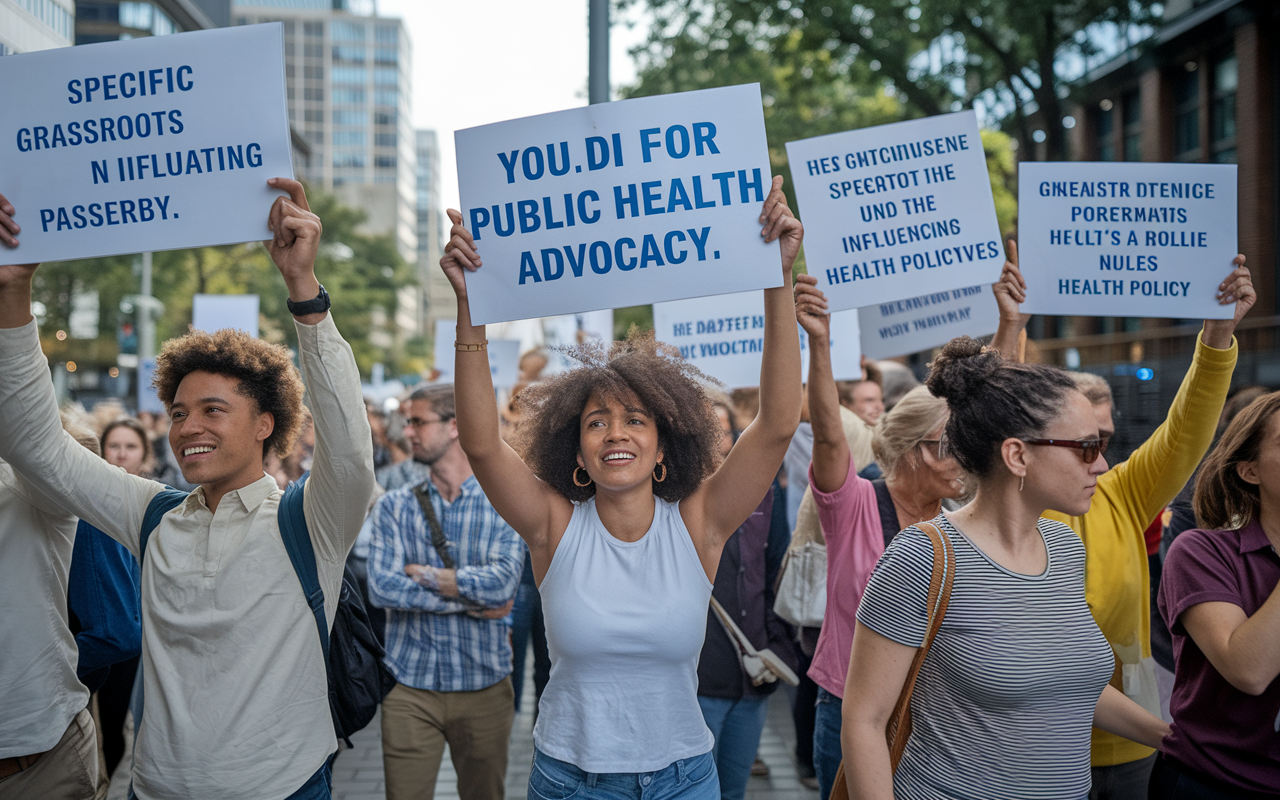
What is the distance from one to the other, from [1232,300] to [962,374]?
6.16ft

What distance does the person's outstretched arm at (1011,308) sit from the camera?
12.9 feet

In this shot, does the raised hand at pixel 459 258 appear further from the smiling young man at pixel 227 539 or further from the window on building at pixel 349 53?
the window on building at pixel 349 53

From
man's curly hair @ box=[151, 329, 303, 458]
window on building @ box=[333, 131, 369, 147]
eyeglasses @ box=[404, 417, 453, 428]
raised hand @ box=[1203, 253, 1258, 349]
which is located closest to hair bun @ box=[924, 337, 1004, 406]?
raised hand @ box=[1203, 253, 1258, 349]

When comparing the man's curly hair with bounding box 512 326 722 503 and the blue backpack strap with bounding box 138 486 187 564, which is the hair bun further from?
the blue backpack strap with bounding box 138 486 187 564

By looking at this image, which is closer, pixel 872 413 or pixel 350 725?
pixel 350 725

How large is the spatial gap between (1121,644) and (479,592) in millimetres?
2268

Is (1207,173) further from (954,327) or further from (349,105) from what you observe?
(349,105)

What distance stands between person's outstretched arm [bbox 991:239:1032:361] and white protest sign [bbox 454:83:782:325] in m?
1.37

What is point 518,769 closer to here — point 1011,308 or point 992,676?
point 1011,308

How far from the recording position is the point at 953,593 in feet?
7.84

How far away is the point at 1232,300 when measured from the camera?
12.9ft

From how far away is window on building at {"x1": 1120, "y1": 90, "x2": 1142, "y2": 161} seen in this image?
70.5 feet

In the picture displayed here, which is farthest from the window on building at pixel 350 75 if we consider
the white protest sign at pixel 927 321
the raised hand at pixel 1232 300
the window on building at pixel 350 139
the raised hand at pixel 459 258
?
the raised hand at pixel 459 258

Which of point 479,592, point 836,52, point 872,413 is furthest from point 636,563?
point 836,52
